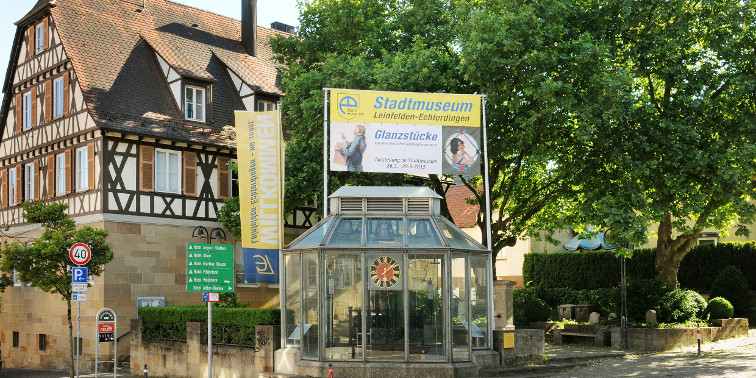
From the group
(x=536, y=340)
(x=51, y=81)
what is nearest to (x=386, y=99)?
(x=536, y=340)

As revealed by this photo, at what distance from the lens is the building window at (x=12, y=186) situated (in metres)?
33.2

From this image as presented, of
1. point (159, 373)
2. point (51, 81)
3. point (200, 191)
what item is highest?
point (51, 81)

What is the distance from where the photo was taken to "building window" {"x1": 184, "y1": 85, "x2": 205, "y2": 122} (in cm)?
3108

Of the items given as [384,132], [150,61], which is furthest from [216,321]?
[150,61]

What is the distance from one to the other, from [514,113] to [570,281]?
15.6 m

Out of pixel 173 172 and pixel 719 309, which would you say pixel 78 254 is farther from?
pixel 719 309

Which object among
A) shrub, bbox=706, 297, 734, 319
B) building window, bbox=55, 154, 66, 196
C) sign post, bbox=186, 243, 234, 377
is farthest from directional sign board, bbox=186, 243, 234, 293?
shrub, bbox=706, 297, 734, 319

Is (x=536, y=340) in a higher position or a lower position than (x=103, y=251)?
lower

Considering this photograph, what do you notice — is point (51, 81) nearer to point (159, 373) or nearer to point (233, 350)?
point (159, 373)

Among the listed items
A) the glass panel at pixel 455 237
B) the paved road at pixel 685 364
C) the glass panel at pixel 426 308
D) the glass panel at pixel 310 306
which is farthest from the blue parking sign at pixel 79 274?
the paved road at pixel 685 364

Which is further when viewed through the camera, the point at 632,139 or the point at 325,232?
the point at 632,139

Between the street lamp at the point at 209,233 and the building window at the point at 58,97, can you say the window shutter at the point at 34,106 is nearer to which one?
the building window at the point at 58,97

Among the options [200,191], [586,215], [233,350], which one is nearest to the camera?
[233,350]

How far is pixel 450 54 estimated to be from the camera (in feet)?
91.8
